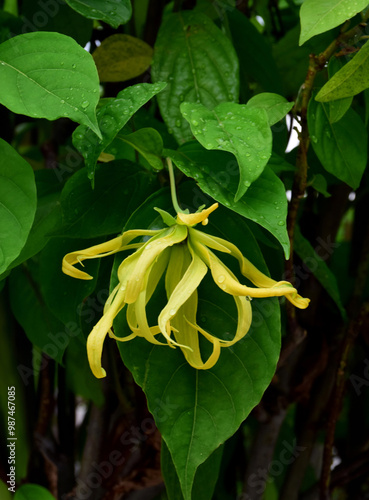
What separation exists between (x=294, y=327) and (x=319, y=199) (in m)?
0.18

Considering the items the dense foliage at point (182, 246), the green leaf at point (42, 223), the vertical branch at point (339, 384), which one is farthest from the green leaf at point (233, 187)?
the vertical branch at point (339, 384)

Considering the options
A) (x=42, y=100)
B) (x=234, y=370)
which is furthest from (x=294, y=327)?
(x=42, y=100)

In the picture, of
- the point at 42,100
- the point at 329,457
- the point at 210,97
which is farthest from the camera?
the point at 329,457

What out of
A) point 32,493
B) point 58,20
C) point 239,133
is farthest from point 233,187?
point 32,493

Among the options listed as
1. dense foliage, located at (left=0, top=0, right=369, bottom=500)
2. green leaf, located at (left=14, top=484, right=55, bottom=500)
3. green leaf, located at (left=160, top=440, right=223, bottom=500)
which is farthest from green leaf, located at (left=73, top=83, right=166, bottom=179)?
green leaf, located at (left=14, top=484, right=55, bottom=500)

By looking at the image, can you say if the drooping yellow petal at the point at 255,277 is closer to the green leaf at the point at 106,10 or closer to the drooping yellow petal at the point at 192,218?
the drooping yellow petal at the point at 192,218

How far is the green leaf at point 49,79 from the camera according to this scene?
0.92 ft

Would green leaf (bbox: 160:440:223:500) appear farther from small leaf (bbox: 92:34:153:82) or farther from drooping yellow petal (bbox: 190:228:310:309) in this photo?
small leaf (bbox: 92:34:153:82)

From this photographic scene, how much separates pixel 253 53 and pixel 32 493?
0.43m

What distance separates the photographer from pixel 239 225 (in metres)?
0.34

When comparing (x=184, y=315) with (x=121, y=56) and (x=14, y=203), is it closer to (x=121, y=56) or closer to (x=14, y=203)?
(x=14, y=203)

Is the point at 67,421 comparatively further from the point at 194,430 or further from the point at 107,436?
the point at 194,430

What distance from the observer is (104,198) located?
14.3 inches

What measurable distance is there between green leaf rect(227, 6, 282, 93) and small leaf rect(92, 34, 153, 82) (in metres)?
0.08
